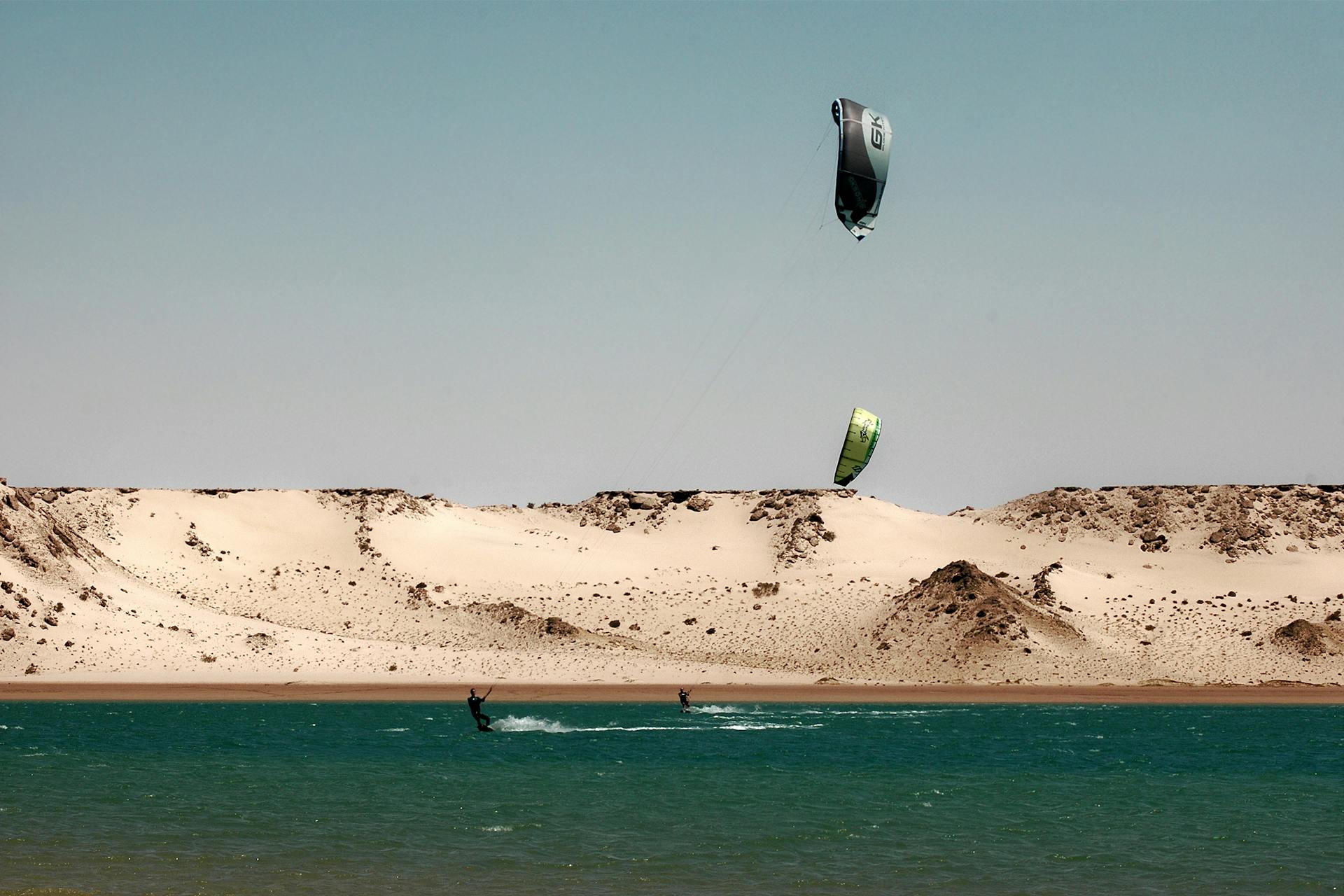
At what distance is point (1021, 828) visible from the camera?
3416cm

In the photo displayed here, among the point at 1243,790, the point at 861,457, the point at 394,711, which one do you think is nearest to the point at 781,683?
the point at 394,711

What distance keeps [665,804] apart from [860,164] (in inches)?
720

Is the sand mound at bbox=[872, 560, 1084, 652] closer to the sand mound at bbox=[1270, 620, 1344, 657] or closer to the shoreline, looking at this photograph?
the shoreline

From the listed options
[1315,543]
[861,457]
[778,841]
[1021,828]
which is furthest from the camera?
[1315,543]

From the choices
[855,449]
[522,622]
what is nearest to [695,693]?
[522,622]

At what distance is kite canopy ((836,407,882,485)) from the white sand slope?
1058 inches

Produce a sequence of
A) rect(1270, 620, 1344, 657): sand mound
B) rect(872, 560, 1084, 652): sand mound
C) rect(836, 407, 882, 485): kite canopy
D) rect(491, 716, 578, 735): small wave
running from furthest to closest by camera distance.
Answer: rect(1270, 620, 1344, 657): sand mound, rect(872, 560, 1084, 652): sand mound, rect(491, 716, 578, 735): small wave, rect(836, 407, 882, 485): kite canopy

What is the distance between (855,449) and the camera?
1943 inches

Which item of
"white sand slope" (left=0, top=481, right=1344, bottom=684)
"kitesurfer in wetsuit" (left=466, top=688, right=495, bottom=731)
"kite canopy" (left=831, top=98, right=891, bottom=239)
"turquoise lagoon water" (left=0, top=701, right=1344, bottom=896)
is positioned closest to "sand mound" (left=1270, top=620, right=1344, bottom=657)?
"white sand slope" (left=0, top=481, right=1344, bottom=684)

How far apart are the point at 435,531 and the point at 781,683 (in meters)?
38.6

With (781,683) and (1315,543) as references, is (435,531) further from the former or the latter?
(1315,543)

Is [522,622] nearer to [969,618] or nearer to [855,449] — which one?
[969,618]

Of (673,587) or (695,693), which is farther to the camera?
(673,587)

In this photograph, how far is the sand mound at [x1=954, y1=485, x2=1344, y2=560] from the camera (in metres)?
99.8
